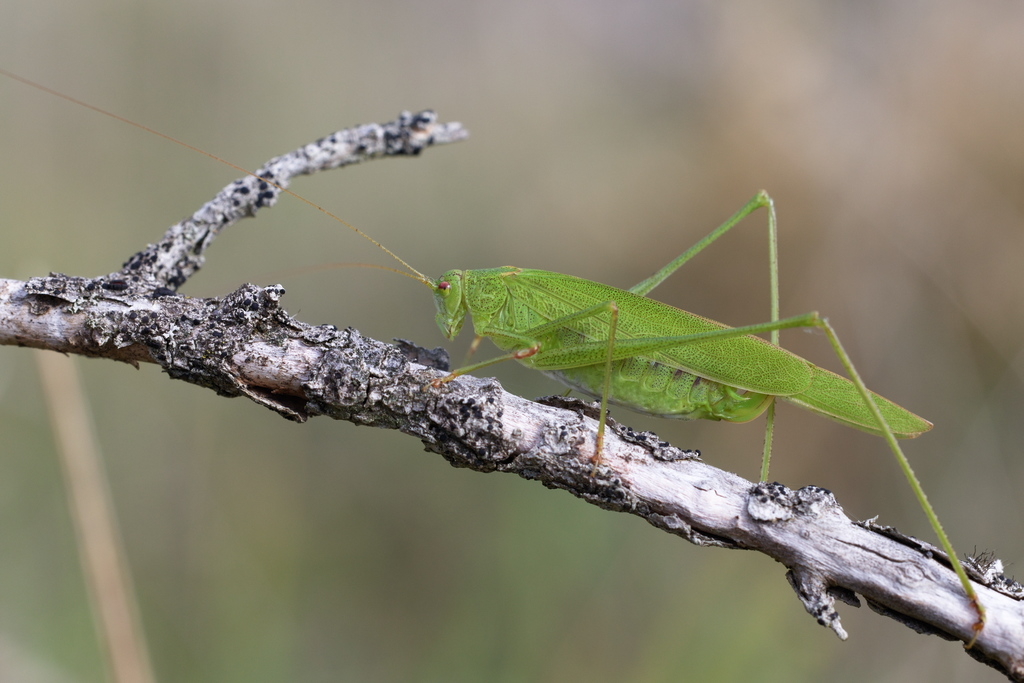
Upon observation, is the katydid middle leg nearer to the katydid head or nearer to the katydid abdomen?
the katydid abdomen

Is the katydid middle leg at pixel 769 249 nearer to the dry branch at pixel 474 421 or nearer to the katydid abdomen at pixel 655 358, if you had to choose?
the katydid abdomen at pixel 655 358

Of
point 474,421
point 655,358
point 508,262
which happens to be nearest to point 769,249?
point 655,358

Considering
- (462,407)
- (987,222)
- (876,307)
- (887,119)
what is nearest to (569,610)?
(462,407)

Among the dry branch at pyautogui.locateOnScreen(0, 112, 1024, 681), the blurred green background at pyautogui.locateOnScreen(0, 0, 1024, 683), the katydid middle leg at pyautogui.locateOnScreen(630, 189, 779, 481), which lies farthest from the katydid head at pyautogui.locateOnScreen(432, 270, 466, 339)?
the dry branch at pyautogui.locateOnScreen(0, 112, 1024, 681)

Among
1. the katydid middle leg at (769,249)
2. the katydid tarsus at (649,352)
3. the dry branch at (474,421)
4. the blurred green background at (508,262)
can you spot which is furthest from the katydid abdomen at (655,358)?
the blurred green background at (508,262)

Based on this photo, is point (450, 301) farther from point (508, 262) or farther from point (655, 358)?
point (508, 262)
